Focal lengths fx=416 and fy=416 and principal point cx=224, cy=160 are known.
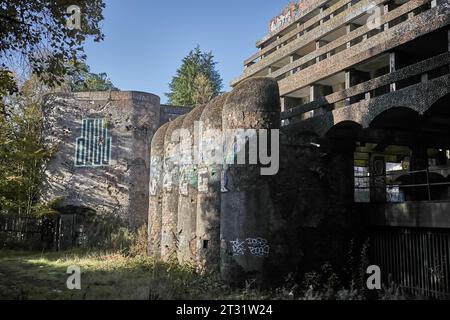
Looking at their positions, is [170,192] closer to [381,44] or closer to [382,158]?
[382,158]

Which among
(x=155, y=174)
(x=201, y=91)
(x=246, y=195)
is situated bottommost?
(x=246, y=195)

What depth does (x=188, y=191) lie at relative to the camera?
13039mm

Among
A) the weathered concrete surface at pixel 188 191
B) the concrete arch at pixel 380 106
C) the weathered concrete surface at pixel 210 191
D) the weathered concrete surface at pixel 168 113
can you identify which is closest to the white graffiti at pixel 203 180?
A: the weathered concrete surface at pixel 210 191

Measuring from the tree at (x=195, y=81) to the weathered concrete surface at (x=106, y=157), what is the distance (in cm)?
1331

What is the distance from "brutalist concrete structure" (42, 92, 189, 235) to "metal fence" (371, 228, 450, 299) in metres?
12.0

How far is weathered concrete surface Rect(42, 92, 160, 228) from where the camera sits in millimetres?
19734

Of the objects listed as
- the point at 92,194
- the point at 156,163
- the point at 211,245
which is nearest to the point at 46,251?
the point at 92,194

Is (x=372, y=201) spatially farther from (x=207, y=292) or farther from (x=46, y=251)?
(x=46, y=251)

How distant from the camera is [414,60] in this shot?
11.9 metres

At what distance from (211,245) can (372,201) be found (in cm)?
470

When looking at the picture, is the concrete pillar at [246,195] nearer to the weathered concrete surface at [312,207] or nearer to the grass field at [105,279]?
the weathered concrete surface at [312,207]

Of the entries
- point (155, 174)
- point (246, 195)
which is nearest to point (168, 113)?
point (155, 174)

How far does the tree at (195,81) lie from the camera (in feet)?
117

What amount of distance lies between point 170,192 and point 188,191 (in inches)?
68.8
